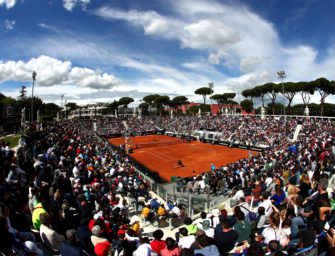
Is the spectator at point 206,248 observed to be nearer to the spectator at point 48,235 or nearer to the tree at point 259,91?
the spectator at point 48,235

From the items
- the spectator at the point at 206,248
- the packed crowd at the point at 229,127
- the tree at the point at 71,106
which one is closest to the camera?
the spectator at the point at 206,248

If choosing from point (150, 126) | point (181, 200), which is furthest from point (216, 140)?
point (181, 200)

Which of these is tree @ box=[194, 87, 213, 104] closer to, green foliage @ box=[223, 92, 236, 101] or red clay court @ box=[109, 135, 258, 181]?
green foliage @ box=[223, 92, 236, 101]

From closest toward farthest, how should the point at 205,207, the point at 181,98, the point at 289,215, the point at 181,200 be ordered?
1. the point at 289,215
2. the point at 205,207
3. the point at 181,200
4. the point at 181,98

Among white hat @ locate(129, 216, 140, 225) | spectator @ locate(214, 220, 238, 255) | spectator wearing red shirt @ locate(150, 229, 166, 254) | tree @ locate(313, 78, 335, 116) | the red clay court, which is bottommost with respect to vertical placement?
the red clay court

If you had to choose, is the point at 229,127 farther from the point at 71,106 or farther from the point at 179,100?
the point at 71,106

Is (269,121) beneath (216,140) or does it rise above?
above

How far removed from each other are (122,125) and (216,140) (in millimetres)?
37887

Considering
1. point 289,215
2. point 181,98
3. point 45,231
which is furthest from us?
point 181,98

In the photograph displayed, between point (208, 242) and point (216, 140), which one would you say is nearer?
point (208, 242)

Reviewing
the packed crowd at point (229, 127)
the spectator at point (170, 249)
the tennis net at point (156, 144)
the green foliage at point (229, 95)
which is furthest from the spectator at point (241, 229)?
the green foliage at point (229, 95)

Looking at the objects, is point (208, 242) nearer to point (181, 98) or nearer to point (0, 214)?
point (0, 214)

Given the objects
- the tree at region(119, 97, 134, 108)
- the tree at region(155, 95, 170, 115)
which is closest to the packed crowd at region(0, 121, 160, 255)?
the tree at region(155, 95, 170, 115)

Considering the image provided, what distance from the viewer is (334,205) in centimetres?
579
